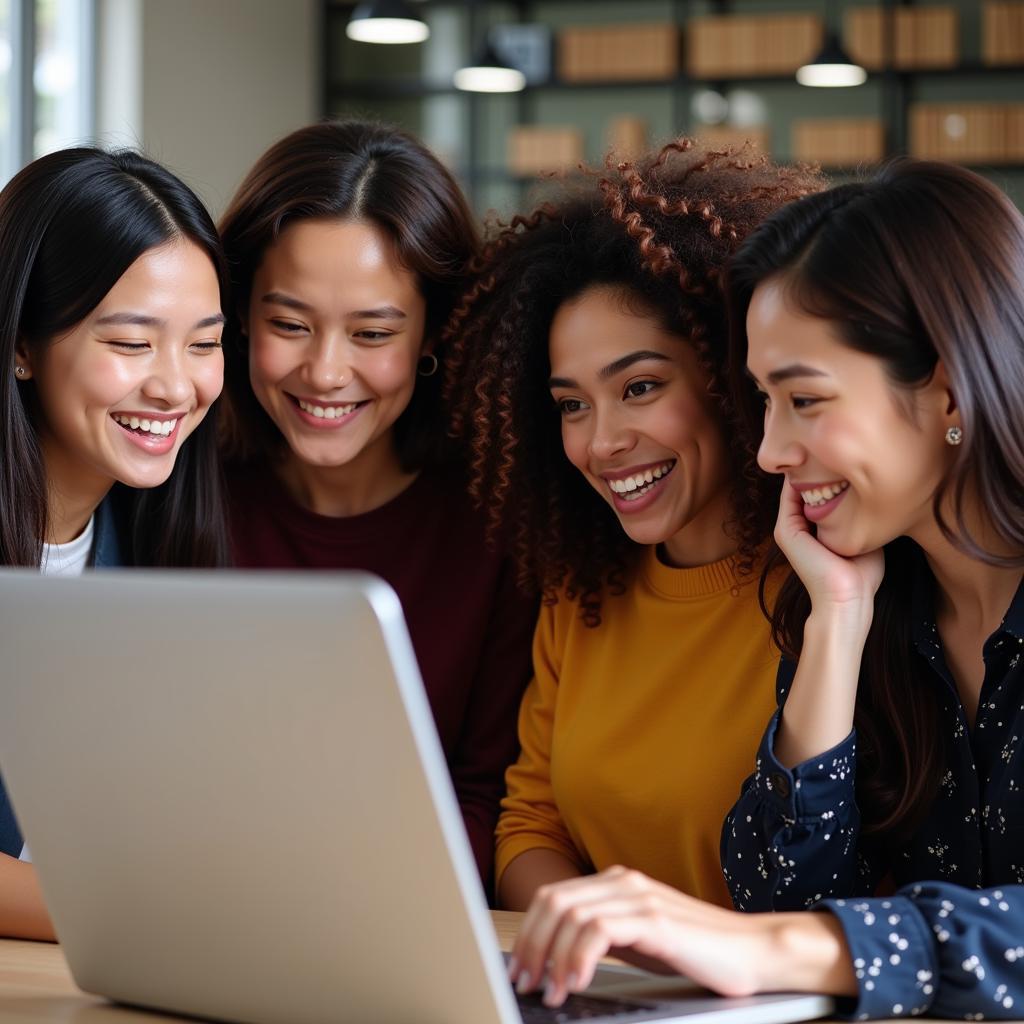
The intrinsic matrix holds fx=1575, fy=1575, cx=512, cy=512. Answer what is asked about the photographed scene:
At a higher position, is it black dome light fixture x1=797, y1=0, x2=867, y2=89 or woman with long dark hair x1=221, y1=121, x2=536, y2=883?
black dome light fixture x1=797, y1=0, x2=867, y2=89

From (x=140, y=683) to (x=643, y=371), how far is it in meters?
0.85

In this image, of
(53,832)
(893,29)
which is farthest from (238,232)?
(893,29)

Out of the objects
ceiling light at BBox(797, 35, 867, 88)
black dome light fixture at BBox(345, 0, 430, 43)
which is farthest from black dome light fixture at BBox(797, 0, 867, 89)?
black dome light fixture at BBox(345, 0, 430, 43)

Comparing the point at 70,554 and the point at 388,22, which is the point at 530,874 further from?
the point at 388,22

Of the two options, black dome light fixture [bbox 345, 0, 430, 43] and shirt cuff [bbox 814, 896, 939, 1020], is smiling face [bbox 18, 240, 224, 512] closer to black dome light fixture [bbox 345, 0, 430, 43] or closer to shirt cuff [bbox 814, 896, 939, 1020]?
shirt cuff [bbox 814, 896, 939, 1020]

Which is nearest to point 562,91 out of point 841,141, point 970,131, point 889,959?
point 841,141

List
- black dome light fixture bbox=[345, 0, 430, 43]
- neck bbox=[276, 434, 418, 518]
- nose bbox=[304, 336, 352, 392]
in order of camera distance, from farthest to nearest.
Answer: black dome light fixture bbox=[345, 0, 430, 43] < neck bbox=[276, 434, 418, 518] < nose bbox=[304, 336, 352, 392]

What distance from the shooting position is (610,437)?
1.72 meters

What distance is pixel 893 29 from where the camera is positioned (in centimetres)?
670

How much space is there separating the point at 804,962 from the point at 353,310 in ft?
3.62

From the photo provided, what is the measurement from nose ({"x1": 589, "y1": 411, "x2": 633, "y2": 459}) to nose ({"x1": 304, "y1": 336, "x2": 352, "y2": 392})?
388mm

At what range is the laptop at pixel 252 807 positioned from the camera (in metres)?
0.92

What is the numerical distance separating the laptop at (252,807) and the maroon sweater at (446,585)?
86 cm

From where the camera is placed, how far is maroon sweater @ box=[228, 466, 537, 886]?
6.65ft
